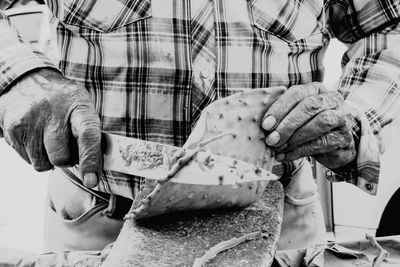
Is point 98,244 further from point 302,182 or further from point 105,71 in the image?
point 302,182

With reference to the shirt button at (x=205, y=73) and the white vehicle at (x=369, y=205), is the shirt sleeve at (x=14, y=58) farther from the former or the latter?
the white vehicle at (x=369, y=205)

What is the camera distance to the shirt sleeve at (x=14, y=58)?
1543 millimetres

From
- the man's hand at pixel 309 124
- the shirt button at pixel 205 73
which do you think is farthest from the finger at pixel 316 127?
the shirt button at pixel 205 73

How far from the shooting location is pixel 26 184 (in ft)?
15.6

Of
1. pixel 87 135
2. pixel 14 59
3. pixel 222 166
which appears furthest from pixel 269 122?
pixel 14 59

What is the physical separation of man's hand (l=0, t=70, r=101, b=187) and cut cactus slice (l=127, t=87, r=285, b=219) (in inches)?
6.8

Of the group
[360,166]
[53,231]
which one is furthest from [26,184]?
[360,166]

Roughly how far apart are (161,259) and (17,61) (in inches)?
27.7

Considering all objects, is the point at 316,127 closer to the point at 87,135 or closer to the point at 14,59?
the point at 87,135

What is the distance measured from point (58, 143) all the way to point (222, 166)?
411mm

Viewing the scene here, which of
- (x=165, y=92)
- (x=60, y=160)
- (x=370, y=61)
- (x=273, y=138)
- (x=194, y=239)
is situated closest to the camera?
(x=194, y=239)

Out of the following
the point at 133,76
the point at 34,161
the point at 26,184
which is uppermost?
the point at 133,76

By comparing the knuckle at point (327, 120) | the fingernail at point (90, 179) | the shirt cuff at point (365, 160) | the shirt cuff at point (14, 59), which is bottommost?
the shirt cuff at point (365, 160)

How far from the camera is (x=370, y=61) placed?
212 centimetres
